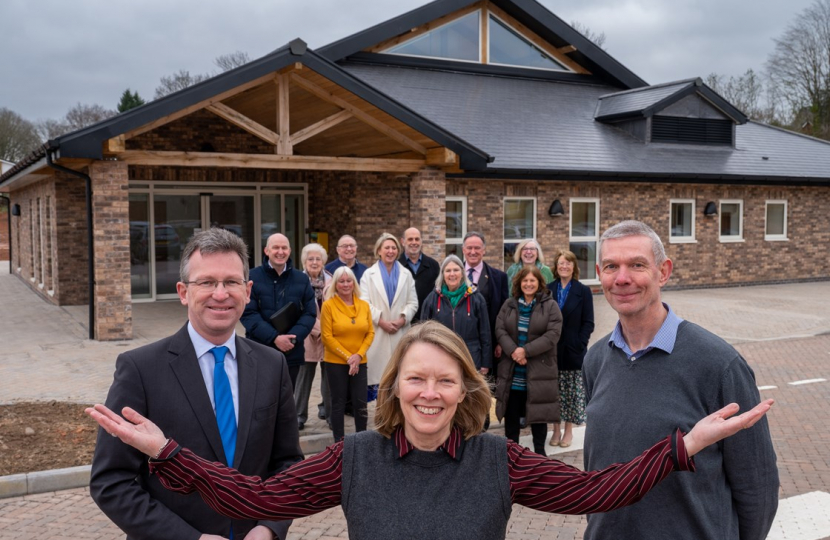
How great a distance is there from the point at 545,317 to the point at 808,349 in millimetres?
7678

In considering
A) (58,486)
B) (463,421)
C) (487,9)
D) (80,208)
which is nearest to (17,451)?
(58,486)

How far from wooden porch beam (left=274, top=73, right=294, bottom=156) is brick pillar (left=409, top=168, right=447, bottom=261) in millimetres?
2561

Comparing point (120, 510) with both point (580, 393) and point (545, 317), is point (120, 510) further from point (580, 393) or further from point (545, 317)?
point (580, 393)

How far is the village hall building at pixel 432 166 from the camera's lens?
12.0m

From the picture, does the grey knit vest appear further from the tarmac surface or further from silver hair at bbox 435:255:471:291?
silver hair at bbox 435:255:471:291

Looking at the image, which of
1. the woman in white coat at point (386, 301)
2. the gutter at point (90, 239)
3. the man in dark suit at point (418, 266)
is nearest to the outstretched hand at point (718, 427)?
the woman in white coat at point (386, 301)

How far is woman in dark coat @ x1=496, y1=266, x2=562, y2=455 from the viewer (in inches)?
260

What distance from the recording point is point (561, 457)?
6871 millimetres

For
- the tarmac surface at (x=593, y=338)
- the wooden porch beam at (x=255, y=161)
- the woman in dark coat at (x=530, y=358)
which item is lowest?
the tarmac surface at (x=593, y=338)

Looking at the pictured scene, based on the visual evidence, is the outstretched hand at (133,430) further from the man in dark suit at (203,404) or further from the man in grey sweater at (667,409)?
the man in grey sweater at (667,409)

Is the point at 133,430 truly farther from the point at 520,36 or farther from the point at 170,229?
the point at 520,36

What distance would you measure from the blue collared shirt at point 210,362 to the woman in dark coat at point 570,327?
469 cm

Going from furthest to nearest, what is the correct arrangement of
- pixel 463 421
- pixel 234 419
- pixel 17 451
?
pixel 17 451
pixel 234 419
pixel 463 421

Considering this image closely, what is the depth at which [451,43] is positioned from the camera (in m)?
21.5
